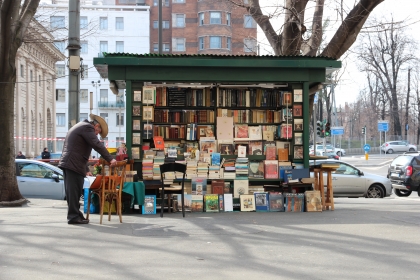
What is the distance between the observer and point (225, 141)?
14812mm

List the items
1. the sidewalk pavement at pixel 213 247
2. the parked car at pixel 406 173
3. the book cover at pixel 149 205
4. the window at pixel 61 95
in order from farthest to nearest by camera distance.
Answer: the window at pixel 61 95, the parked car at pixel 406 173, the book cover at pixel 149 205, the sidewalk pavement at pixel 213 247

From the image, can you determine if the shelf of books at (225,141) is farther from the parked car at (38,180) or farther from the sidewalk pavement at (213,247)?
the parked car at (38,180)


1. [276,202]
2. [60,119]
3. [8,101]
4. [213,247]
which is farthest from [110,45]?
[213,247]

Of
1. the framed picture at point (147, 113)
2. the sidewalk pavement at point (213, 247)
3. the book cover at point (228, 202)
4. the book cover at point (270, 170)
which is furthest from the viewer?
the book cover at point (270, 170)

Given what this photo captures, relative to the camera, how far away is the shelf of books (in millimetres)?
14148

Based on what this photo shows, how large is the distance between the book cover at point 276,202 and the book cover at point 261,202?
104mm

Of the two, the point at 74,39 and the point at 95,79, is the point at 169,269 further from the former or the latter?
the point at 95,79

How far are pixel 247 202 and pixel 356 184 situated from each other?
33.4ft

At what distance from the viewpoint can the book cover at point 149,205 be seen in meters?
13.5

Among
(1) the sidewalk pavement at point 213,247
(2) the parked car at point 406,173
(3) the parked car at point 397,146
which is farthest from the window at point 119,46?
(1) the sidewalk pavement at point 213,247

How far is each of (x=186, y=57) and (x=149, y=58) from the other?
77 cm

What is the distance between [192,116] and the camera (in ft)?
49.9

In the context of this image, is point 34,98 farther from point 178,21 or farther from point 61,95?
point 178,21

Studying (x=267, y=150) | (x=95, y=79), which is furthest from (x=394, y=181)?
(x=95, y=79)
